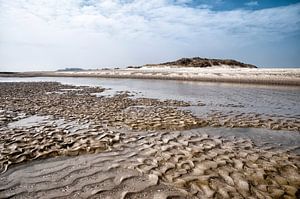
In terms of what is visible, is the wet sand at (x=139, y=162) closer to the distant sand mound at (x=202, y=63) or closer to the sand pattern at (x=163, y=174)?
the sand pattern at (x=163, y=174)

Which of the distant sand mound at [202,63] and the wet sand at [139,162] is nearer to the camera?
the wet sand at [139,162]

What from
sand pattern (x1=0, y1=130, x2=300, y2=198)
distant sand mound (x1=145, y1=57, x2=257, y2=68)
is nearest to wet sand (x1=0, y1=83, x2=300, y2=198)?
sand pattern (x1=0, y1=130, x2=300, y2=198)

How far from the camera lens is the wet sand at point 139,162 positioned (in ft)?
15.0

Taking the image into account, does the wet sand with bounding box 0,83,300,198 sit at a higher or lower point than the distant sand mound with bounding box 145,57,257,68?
lower

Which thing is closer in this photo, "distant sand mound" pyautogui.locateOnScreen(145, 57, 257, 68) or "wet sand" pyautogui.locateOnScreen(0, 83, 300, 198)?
"wet sand" pyautogui.locateOnScreen(0, 83, 300, 198)

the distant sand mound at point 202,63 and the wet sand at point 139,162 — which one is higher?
the distant sand mound at point 202,63

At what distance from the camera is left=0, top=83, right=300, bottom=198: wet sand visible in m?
4.56

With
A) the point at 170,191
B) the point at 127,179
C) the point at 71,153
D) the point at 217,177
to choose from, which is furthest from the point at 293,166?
the point at 71,153

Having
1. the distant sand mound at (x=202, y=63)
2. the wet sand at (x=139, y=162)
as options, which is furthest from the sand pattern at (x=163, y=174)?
the distant sand mound at (x=202, y=63)

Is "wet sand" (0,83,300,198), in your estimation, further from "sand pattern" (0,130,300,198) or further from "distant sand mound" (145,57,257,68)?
"distant sand mound" (145,57,257,68)

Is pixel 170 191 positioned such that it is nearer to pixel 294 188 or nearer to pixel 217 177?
pixel 217 177

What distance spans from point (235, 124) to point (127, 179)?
20.3 ft

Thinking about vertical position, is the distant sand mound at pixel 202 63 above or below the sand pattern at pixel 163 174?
above

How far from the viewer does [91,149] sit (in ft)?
21.7
